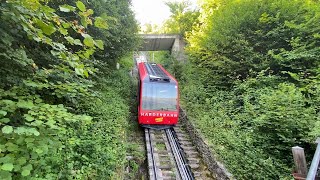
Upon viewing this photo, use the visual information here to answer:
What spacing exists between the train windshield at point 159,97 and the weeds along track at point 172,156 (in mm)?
1262

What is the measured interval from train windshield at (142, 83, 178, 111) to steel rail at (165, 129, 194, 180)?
4.20 feet

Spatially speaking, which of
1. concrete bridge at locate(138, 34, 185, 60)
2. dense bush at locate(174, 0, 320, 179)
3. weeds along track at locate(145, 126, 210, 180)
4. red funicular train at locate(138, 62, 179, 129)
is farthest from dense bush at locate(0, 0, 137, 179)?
concrete bridge at locate(138, 34, 185, 60)

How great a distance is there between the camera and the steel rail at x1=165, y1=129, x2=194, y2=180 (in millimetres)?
7963

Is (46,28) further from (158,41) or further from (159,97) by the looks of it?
(158,41)

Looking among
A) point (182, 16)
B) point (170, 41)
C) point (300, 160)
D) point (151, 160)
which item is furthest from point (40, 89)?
point (170, 41)

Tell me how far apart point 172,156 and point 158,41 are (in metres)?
20.4

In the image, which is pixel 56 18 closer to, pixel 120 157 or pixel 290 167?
pixel 120 157

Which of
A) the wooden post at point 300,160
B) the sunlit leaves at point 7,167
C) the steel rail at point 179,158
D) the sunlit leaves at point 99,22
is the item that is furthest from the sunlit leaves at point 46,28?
the steel rail at point 179,158

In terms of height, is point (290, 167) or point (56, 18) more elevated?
point (56, 18)

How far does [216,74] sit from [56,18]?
12.2m

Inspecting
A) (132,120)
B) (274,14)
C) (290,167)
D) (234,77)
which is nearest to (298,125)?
(290,167)

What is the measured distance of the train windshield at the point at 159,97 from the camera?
10969 millimetres

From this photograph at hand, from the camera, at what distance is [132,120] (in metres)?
13.0

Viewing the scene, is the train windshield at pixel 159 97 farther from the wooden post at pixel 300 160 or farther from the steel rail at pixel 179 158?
the wooden post at pixel 300 160
